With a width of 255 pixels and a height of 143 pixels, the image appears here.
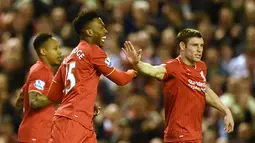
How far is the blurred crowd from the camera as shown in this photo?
12000 millimetres

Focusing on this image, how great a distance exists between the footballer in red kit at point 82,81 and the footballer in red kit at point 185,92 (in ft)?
1.49

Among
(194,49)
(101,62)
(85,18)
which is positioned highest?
(85,18)

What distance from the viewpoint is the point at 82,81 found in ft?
27.0

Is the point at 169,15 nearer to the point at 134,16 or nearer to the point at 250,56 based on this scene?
the point at 134,16

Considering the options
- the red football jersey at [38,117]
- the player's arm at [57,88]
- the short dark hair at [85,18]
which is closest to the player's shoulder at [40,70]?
the red football jersey at [38,117]

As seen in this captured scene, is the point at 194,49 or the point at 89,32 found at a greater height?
the point at 89,32

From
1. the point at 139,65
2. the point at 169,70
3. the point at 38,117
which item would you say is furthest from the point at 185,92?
the point at 38,117

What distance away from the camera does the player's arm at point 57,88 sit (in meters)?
8.54

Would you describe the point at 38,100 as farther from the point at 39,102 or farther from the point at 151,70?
the point at 151,70

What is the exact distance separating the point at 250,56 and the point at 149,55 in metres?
1.66

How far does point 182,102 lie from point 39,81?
164 cm

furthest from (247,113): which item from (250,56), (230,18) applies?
(230,18)

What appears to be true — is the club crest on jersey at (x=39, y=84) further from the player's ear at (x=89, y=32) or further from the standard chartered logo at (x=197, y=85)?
the standard chartered logo at (x=197, y=85)

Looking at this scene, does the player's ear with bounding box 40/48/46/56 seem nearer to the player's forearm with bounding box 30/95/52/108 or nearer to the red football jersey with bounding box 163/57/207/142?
the player's forearm with bounding box 30/95/52/108
